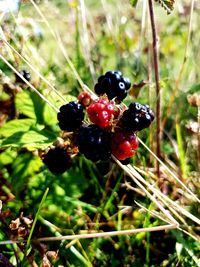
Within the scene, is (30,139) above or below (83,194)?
above

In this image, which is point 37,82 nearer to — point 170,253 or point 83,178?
point 83,178

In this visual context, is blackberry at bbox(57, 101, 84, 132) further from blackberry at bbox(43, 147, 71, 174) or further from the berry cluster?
blackberry at bbox(43, 147, 71, 174)

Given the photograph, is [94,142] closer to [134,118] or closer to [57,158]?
[134,118]

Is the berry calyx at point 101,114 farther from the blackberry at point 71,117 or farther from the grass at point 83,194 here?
the grass at point 83,194

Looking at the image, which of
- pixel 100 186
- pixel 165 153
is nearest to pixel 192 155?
pixel 165 153

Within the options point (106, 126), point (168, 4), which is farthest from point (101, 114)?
point (168, 4)

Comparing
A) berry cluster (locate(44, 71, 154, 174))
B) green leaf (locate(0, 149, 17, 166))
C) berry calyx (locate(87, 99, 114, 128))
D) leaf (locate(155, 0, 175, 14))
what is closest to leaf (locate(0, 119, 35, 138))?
green leaf (locate(0, 149, 17, 166))
